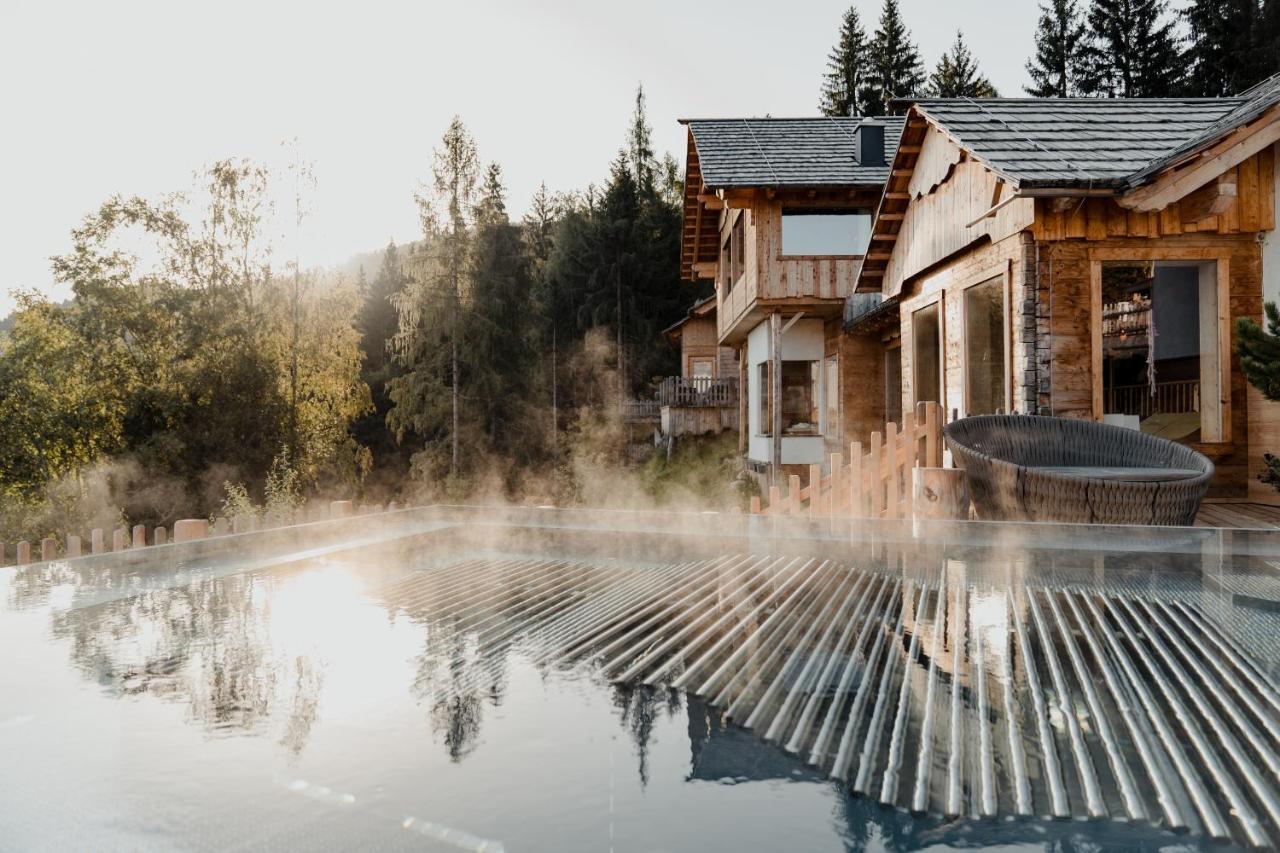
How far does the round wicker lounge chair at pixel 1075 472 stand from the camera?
5.23 metres

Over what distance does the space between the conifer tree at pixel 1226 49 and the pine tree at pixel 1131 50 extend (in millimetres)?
802

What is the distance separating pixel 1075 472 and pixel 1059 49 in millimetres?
28857

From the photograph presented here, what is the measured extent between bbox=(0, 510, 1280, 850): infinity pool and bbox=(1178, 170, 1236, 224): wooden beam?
501 cm

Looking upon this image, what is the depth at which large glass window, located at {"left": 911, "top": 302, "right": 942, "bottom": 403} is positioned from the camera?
1127cm

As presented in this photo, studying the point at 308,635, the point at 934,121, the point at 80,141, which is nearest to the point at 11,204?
the point at 80,141

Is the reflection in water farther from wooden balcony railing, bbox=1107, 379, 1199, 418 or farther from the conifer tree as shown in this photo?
the conifer tree

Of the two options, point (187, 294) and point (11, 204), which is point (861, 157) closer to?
point (187, 294)

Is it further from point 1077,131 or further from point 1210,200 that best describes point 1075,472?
point 1077,131

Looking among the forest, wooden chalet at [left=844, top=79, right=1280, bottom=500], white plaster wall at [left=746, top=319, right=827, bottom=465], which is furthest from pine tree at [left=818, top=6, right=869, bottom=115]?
wooden chalet at [left=844, top=79, right=1280, bottom=500]

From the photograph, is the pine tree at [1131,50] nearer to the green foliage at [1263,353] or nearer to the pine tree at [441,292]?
the pine tree at [441,292]

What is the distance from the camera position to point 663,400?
28.8 m

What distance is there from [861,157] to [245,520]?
42.0 ft

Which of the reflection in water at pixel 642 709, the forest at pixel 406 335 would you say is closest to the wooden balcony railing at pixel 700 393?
the forest at pixel 406 335

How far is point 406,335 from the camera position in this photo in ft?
85.8
